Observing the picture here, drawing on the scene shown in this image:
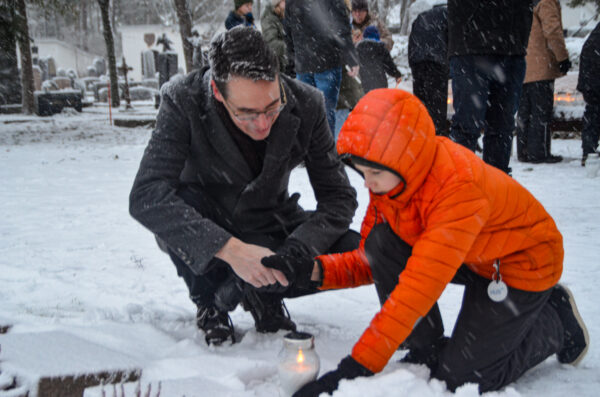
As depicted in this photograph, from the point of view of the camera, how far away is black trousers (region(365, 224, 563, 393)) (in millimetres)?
1685

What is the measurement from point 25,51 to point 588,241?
15.3 m

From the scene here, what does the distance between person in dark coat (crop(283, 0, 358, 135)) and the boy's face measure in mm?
3620

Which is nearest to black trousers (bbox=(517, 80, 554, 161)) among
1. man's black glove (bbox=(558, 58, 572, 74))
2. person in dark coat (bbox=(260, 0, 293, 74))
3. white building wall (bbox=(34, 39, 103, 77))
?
man's black glove (bbox=(558, 58, 572, 74))

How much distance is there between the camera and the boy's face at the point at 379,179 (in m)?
1.58

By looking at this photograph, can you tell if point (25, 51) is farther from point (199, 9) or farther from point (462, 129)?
point (199, 9)

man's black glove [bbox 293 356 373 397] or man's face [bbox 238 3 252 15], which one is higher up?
man's face [bbox 238 3 252 15]

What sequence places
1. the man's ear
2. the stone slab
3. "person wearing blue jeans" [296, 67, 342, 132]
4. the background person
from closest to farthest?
the stone slab
the man's ear
"person wearing blue jeans" [296, 67, 342, 132]
the background person

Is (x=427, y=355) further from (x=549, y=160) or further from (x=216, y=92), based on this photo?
(x=549, y=160)

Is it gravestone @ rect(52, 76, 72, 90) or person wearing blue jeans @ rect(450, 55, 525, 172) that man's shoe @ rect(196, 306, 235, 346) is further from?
gravestone @ rect(52, 76, 72, 90)

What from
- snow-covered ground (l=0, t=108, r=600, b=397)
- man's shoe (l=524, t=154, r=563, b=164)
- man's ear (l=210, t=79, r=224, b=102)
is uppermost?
man's ear (l=210, t=79, r=224, b=102)

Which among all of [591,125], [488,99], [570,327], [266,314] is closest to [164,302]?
[266,314]

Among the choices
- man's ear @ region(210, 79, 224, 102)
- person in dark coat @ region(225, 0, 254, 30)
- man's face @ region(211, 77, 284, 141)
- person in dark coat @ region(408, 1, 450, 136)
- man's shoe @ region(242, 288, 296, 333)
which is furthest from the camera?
person in dark coat @ region(225, 0, 254, 30)

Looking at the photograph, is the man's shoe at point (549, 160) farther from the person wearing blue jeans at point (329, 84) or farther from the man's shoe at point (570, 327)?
the man's shoe at point (570, 327)

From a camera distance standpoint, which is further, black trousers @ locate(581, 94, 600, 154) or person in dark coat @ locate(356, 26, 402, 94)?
person in dark coat @ locate(356, 26, 402, 94)
